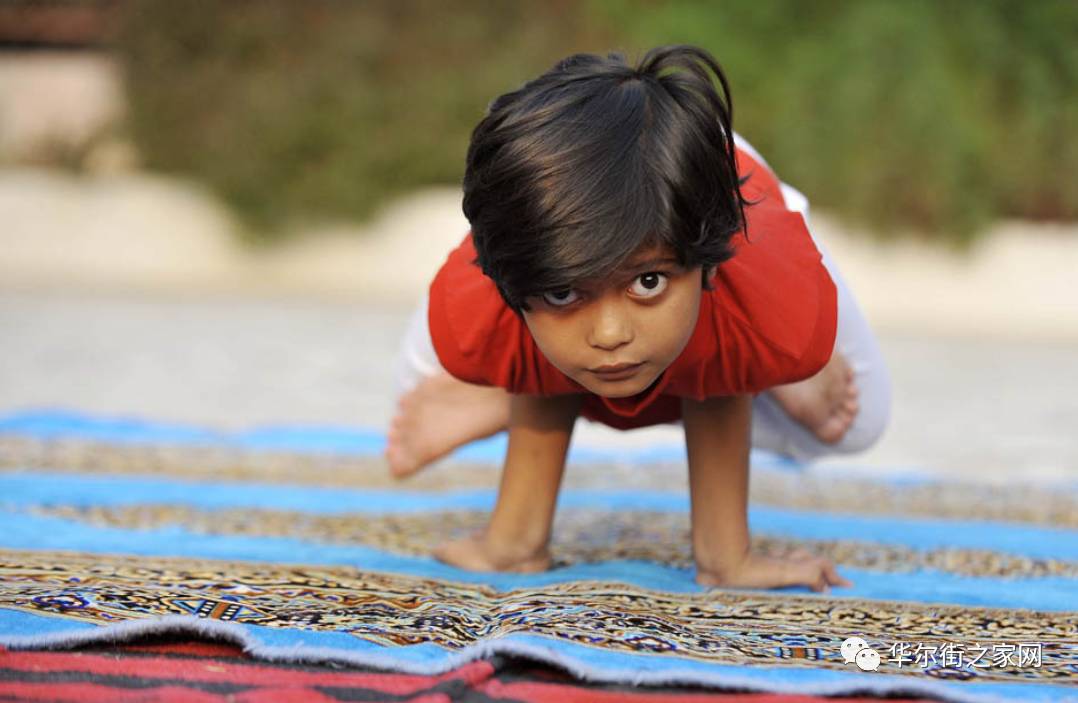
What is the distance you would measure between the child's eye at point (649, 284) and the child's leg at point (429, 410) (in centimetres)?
83

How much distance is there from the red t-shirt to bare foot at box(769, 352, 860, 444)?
340mm

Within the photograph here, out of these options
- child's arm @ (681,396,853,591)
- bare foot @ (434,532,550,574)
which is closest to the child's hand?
child's arm @ (681,396,853,591)

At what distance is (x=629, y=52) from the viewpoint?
7312mm

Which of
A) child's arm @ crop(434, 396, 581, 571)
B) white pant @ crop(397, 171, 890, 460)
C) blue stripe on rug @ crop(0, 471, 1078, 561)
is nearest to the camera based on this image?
child's arm @ crop(434, 396, 581, 571)

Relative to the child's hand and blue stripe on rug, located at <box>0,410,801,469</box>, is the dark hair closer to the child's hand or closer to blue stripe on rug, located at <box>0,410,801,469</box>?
the child's hand

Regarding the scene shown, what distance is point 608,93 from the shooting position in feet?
5.35

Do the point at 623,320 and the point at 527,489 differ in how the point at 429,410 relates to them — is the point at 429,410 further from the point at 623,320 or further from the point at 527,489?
the point at 623,320

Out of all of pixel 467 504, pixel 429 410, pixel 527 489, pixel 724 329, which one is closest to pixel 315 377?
pixel 467 504

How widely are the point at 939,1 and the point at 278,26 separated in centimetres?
408

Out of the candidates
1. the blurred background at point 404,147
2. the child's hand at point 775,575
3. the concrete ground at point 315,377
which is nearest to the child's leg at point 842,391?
the child's hand at point 775,575

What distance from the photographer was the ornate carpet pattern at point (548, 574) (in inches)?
61.5

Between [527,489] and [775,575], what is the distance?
1.40 feet

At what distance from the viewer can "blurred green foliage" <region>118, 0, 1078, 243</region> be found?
291 inches

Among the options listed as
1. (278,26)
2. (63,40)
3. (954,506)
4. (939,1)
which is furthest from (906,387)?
(63,40)
